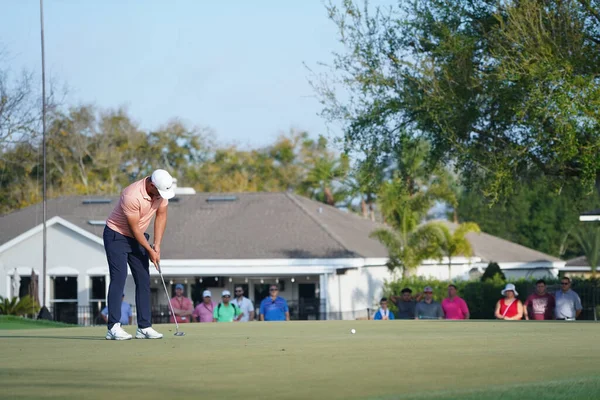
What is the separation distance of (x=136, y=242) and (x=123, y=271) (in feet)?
0.98

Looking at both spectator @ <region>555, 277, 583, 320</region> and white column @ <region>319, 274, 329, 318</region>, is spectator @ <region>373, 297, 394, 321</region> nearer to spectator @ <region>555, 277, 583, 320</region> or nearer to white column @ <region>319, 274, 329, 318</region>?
spectator @ <region>555, 277, 583, 320</region>

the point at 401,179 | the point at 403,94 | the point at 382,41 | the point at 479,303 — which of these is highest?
the point at 382,41

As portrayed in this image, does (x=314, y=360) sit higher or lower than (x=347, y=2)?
lower

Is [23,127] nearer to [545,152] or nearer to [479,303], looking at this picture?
[479,303]

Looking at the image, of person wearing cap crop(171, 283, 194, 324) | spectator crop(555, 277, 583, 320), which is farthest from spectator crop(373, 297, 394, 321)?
spectator crop(555, 277, 583, 320)

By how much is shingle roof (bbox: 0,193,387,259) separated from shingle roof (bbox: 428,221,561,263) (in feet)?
20.0

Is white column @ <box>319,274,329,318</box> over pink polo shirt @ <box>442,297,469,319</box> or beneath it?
over

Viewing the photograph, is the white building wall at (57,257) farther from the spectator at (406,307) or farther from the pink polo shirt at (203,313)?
the spectator at (406,307)

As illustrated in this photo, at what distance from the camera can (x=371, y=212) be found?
68.1m

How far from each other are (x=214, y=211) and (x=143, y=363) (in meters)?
35.8

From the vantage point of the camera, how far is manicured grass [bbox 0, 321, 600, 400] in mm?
4918

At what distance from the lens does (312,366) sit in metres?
6.05

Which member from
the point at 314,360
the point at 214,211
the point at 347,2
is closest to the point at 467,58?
the point at 347,2

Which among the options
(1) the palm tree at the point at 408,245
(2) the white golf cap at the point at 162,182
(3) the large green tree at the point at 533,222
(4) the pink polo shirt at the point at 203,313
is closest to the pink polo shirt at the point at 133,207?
(2) the white golf cap at the point at 162,182
